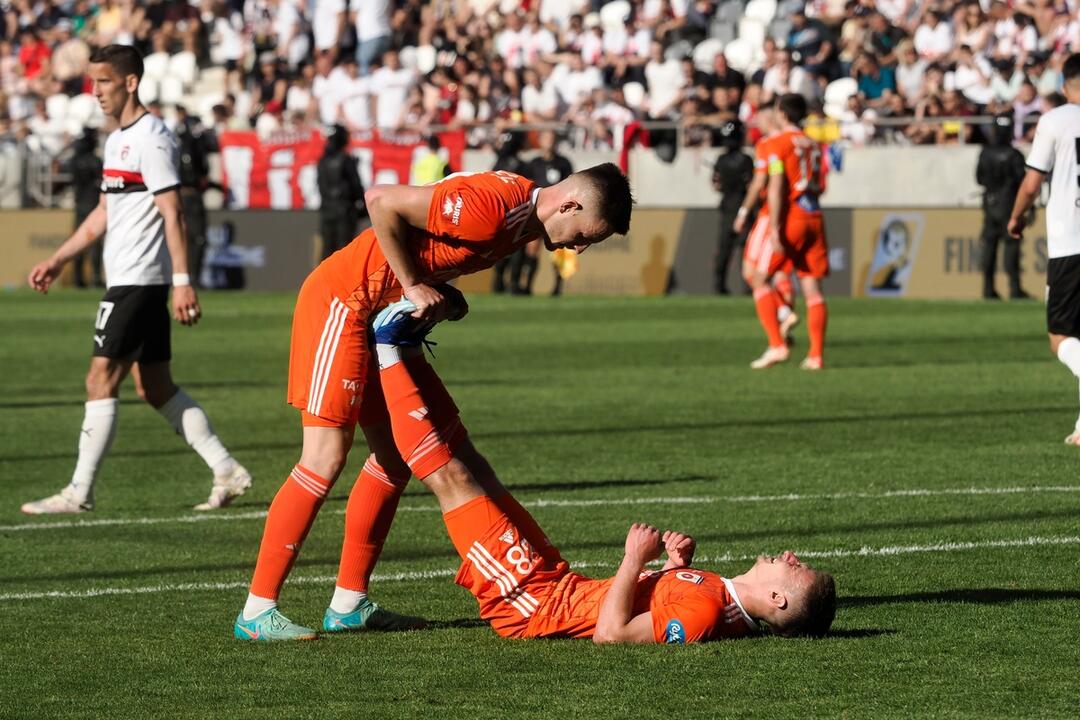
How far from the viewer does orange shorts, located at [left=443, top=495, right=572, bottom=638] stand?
6.12m

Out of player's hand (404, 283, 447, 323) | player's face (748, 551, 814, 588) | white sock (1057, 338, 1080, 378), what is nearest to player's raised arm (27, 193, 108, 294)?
player's hand (404, 283, 447, 323)

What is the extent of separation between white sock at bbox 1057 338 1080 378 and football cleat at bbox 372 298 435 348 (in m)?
6.10

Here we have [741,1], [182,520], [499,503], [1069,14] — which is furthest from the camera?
[741,1]

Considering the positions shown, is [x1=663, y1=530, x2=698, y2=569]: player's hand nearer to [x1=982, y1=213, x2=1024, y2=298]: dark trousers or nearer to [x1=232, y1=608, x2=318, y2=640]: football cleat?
[x1=232, y1=608, x2=318, y2=640]: football cleat

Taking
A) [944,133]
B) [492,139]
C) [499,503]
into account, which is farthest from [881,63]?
[499,503]

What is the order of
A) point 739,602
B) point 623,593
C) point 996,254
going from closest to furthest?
point 623,593 < point 739,602 < point 996,254

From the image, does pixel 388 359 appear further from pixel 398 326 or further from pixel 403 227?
pixel 403 227

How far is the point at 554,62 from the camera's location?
32.1 meters

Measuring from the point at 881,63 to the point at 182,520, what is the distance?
2058cm

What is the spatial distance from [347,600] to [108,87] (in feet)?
12.1

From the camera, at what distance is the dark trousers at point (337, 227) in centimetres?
2931

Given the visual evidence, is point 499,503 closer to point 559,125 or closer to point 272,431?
point 272,431

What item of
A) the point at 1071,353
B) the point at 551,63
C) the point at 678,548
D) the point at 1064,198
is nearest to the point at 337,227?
the point at 551,63

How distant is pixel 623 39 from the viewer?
31.5 m
